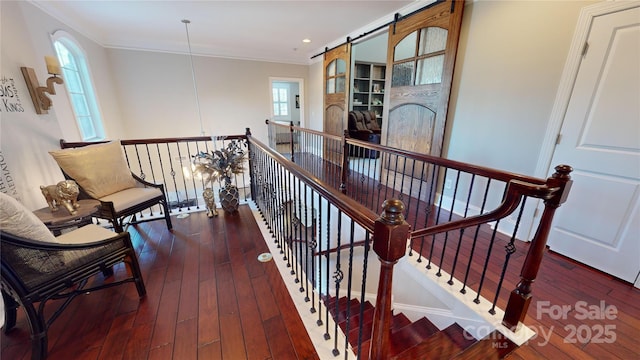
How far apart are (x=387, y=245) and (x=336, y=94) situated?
4.61m

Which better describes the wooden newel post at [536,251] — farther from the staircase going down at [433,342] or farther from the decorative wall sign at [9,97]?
the decorative wall sign at [9,97]

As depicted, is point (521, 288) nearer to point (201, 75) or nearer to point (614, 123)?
point (614, 123)

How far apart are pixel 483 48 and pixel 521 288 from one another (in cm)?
228

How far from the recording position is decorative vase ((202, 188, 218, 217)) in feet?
9.19

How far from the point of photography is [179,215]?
286 cm

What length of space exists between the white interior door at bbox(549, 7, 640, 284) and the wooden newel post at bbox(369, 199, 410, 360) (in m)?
2.23

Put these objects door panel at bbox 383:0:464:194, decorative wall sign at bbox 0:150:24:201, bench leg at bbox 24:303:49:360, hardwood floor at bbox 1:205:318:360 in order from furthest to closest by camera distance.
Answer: door panel at bbox 383:0:464:194
decorative wall sign at bbox 0:150:24:201
hardwood floor at bbox 1:205:318:360
bench leg at bbox 24:303:49:360

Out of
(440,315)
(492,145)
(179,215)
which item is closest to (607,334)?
(440,315)

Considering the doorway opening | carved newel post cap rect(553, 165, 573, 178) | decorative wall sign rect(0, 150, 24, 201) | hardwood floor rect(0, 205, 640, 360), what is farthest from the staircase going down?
the doorway opening

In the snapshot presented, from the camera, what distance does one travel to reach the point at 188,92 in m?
5.33

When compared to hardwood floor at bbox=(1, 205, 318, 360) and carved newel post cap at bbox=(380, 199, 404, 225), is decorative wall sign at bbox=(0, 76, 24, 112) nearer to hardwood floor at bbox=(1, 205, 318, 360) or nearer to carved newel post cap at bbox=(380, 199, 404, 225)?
hardwood floor at bbox=(1, 205, 318, 360)

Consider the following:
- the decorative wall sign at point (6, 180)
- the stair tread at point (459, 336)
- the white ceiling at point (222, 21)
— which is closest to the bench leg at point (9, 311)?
the decorative wall sign at point (6, 180)

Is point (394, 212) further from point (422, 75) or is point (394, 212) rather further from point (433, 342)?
point (422, 75)

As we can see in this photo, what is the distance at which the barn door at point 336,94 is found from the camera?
4516mm
